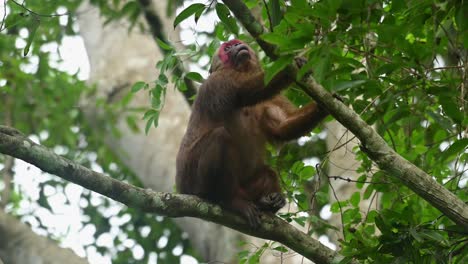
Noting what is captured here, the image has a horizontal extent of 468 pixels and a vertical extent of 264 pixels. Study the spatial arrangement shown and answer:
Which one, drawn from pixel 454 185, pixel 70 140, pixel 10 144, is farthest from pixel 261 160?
pixel 70 140

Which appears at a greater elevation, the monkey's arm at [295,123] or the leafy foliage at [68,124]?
the leafy foliage at [68,124]

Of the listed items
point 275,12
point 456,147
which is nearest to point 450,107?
point 456,147

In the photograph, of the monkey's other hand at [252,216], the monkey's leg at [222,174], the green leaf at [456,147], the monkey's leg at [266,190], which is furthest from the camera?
the monkey's leg at [266,190]

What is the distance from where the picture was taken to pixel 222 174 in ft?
17.9

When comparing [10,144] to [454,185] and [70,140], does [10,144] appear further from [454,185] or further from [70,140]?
[70,140]

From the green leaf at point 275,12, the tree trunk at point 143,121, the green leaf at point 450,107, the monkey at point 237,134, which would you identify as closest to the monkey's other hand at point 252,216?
the monkey at point 237,134

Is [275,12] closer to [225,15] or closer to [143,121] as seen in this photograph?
[225,15]

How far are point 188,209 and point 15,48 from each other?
Answer: 6.17 metres

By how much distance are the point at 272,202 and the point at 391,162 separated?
1.67 metres

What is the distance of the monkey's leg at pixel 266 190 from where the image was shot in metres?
5.62

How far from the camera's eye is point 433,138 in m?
5.43

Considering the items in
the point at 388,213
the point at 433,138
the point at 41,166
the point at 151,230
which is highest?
the point at 151,230

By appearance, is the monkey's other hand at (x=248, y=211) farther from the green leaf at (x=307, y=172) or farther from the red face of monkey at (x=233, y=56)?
the red face of monkey at (x=233, y=56)

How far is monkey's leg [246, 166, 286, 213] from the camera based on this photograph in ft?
18.4
